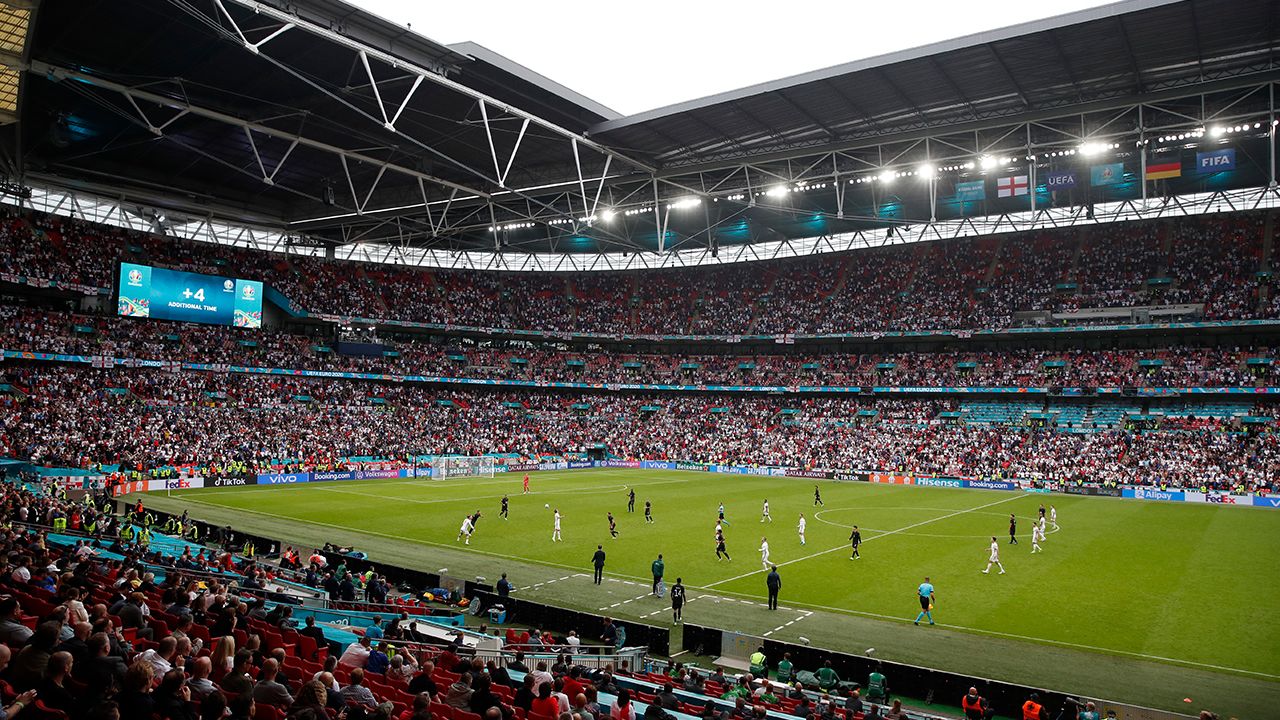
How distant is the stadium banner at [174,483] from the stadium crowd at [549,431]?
1.44 meters

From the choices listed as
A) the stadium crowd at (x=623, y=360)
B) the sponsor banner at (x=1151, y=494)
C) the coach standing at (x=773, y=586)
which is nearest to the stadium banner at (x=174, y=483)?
the stadium crowd at (x=623, y=360)

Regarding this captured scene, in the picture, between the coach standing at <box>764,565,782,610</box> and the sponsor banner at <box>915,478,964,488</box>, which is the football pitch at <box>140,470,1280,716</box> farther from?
the sponsor banner at <box>915,478,964,488</box>

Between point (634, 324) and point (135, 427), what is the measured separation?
4698cm

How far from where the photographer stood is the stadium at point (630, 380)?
15.2m

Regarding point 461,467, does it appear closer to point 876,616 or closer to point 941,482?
point 941,482

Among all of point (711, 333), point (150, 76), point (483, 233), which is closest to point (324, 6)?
point (150, 76)

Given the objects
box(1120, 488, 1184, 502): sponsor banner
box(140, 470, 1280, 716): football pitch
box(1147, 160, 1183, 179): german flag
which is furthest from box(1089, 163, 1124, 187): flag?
box(1120, 488, 1184, 502): sponsor banner

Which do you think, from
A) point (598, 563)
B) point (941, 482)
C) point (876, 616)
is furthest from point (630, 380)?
point (876, 616)

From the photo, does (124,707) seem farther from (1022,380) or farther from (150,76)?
(1022,380)

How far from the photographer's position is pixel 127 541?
71.5 ft

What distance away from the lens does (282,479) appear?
50719mm

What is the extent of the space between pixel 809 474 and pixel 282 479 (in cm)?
3856

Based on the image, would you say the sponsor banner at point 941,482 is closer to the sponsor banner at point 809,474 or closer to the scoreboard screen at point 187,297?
the sponsor banner at point 809,474

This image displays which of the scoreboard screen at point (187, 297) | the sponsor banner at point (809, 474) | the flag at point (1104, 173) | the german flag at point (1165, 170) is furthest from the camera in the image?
the sponsor banner at point (809, 474)
